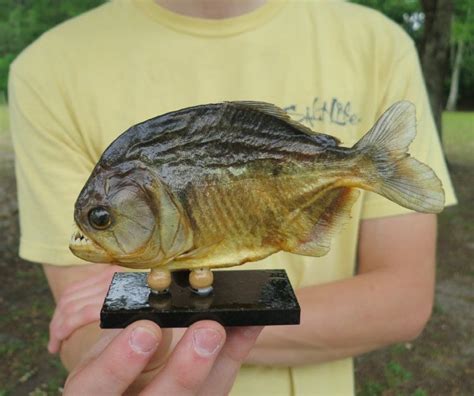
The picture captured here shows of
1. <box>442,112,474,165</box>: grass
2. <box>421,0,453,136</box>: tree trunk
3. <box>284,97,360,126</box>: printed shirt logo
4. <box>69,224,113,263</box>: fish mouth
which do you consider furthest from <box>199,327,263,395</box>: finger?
<box>442,112,474,165</box>: grass

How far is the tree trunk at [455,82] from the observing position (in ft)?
45.1

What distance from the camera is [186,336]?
914 millimetres

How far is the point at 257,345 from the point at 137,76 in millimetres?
841

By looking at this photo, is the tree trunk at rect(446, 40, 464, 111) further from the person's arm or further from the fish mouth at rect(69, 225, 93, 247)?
the fish mouth at rect(69, 225, 93, 247)

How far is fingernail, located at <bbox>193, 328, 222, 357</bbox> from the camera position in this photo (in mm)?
898

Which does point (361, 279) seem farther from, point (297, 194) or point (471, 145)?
point (471, 145)

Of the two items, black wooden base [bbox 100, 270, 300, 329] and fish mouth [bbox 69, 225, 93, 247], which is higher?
fish mouth [bbox 69, 225, 93, 247]

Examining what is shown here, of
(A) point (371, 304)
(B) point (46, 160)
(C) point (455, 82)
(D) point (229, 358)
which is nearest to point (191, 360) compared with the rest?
(D) point (229, 358)

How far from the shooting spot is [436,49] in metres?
5.50

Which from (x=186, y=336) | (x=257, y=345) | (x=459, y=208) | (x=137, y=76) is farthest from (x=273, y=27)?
(x=459, y=208)

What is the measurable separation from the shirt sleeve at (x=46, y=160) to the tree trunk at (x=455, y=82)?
44.8 ft

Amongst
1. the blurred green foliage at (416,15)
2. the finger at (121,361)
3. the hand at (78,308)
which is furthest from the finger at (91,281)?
the blurred green foliage at (416,15)

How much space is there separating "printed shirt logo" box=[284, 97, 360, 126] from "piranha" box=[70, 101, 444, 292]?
1.98ft

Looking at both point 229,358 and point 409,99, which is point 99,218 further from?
point 409,99
